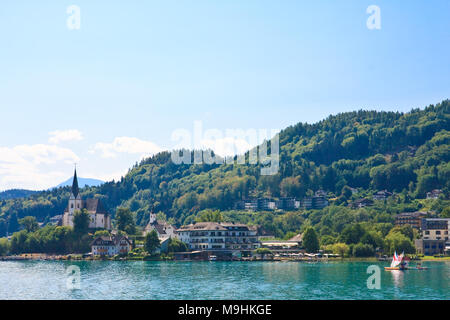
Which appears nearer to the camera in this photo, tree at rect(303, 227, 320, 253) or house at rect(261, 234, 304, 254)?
tree at rect(303, 227, 320, 253)

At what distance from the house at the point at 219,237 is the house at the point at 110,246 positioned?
47.7ft

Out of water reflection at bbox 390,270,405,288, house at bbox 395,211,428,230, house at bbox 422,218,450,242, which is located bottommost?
water reflection at bbox 390,270,405,288

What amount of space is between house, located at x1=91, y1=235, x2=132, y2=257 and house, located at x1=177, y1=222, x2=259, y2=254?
1455 cm

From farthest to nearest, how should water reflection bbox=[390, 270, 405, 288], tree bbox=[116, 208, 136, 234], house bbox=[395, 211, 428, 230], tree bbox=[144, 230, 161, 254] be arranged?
house bbox=[395, 211, 428, 230] < tree bbox=[116, 208, 136, 234] < tree bbox=[144, 230, 161, 254] < water reflection bbox=[390, 270, 405, 288]

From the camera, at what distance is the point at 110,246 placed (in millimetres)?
167375

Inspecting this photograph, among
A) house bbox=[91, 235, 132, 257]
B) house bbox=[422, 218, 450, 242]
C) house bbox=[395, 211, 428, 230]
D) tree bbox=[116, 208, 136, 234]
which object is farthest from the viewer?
house bbox=[395, 211, 428, 230]

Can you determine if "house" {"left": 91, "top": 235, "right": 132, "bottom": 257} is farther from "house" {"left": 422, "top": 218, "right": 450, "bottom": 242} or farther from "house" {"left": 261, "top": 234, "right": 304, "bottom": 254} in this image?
"house" {"left": 422, "top": 218, "right": 450, "bottom": 242}

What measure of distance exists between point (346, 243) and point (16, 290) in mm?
94749

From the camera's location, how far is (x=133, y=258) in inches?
6127

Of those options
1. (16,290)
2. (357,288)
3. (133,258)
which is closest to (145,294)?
(16,290)

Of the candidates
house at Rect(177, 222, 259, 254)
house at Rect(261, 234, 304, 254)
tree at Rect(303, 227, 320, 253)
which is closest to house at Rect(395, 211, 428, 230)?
house at Rect(261, 234, 304, 254)

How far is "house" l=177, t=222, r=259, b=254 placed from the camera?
533 ft

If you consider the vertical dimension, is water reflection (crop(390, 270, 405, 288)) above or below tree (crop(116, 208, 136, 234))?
below
